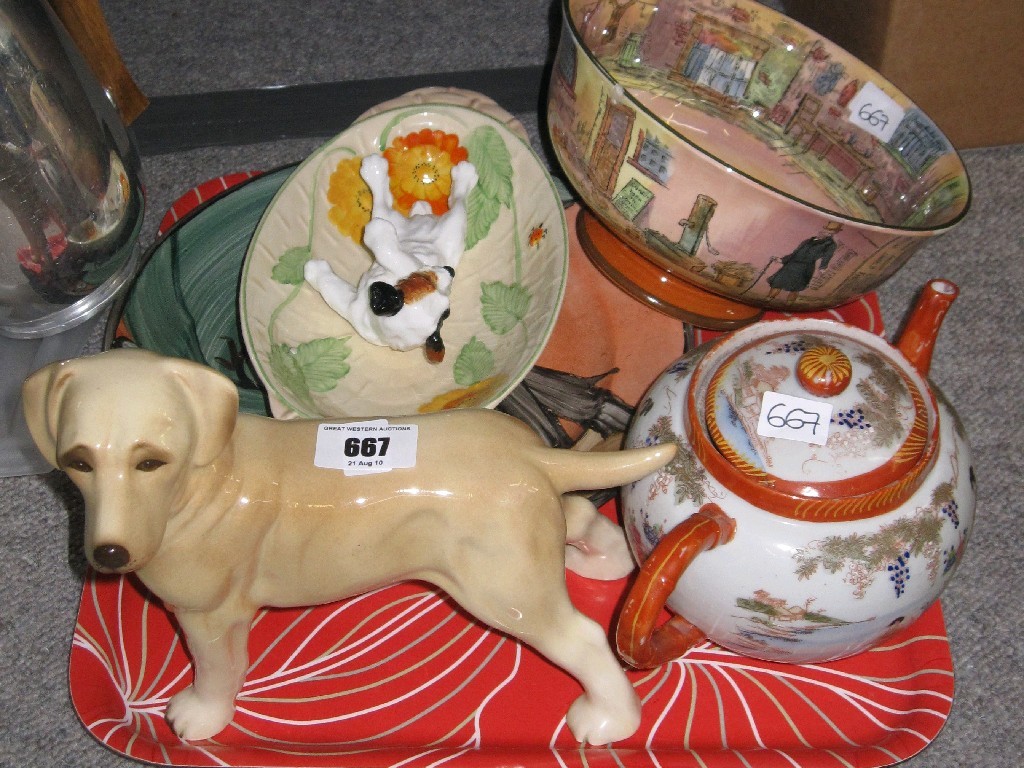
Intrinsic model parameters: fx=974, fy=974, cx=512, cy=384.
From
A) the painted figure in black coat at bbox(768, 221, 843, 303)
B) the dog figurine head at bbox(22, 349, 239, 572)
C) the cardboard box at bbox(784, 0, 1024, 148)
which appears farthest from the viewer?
the cardboard box at bbox(784, 0, 1024, 148)

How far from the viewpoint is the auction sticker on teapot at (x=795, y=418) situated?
0.56m

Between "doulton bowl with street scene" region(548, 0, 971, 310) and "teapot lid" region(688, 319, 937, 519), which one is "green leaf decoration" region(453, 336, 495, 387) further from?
"teapot lid" region(688, 319, 937, 519)

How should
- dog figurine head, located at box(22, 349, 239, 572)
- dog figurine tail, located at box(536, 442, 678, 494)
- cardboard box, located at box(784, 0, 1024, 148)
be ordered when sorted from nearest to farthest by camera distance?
dog figurine head, located at box(22, 349, 239, 572)
dog figurine tail, located at box(536, 442, 678, 494)
cardboard box, located at box(784, 0, 1024, 148)

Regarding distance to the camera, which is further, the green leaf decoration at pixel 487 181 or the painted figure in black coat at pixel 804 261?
the green leaf decoration at pixel 487 181

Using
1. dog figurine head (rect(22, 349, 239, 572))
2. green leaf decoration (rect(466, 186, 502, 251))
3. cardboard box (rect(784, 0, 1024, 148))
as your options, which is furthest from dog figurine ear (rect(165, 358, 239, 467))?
cardboard box (rect(784, 0, 1024, 148))

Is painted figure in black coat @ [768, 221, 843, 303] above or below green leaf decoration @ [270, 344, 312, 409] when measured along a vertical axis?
above

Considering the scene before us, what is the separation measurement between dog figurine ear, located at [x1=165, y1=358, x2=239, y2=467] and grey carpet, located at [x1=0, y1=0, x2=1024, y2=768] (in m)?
0.35

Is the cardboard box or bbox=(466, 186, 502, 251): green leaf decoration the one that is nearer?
bbox=(466, 186, 502, 251): green leaf decoration

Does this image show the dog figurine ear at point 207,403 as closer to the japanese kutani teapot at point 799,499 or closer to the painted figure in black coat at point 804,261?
the japanese kutani teapot at point 799,499

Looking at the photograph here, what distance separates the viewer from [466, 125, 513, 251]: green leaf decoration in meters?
0.85

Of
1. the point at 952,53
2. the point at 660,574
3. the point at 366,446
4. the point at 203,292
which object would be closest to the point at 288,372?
the point at 203,292

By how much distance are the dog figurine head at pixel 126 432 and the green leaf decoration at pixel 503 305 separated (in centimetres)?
35

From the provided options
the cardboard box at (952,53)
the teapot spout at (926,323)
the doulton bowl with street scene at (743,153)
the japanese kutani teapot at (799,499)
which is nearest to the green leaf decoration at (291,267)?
the doulton bowl with street scene at (743,153)

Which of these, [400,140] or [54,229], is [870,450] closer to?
[400,140]
